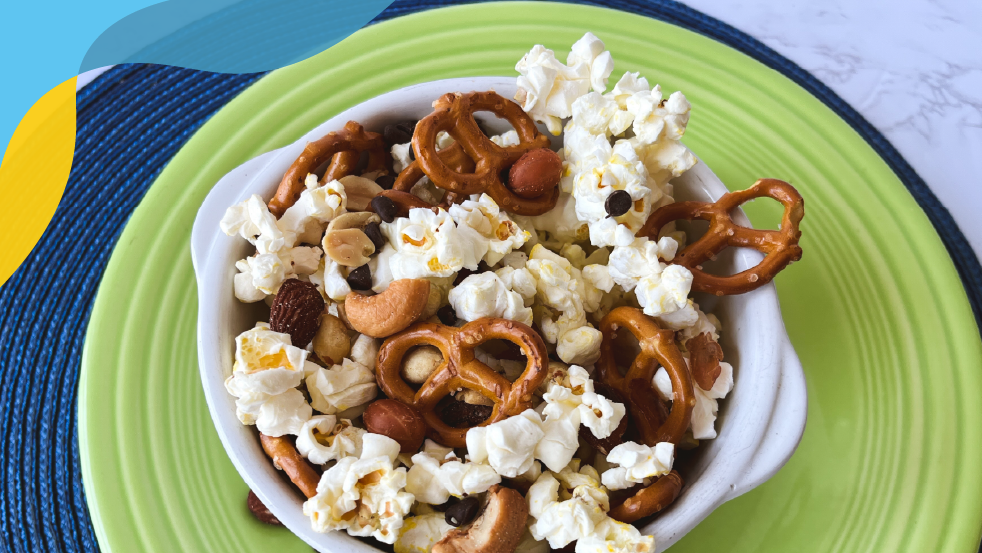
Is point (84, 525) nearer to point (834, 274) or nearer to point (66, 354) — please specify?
point (66, 354)

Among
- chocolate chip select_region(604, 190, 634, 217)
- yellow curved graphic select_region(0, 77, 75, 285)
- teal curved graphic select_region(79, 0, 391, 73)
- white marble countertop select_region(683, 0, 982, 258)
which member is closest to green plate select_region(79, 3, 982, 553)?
teal curved graphic select_region(79, 0, 391, 73)

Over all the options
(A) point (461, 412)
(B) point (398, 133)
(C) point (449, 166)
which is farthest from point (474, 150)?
(A) point (461, 412)

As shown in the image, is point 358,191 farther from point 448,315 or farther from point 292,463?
point 292,463

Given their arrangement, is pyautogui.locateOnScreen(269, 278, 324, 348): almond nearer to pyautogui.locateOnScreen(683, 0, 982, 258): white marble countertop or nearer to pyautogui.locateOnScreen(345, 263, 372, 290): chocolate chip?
pyautogui.locateOnScreen(345, 263, 372, 290): chocolate chip

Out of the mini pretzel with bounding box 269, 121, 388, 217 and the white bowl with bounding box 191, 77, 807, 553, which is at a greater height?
the mini pretzel with bounding box 269, 121, 388, 217

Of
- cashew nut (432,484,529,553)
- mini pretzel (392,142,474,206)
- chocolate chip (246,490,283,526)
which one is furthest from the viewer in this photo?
chocolate chip (246,490,283,526)

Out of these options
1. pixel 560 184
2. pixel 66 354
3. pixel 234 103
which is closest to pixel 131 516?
pixel 66 354

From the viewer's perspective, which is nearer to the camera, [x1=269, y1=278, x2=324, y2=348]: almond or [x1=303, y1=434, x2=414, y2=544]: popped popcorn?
[x1=303, y1=434, x2=414, y2=544]: popped popcorn
